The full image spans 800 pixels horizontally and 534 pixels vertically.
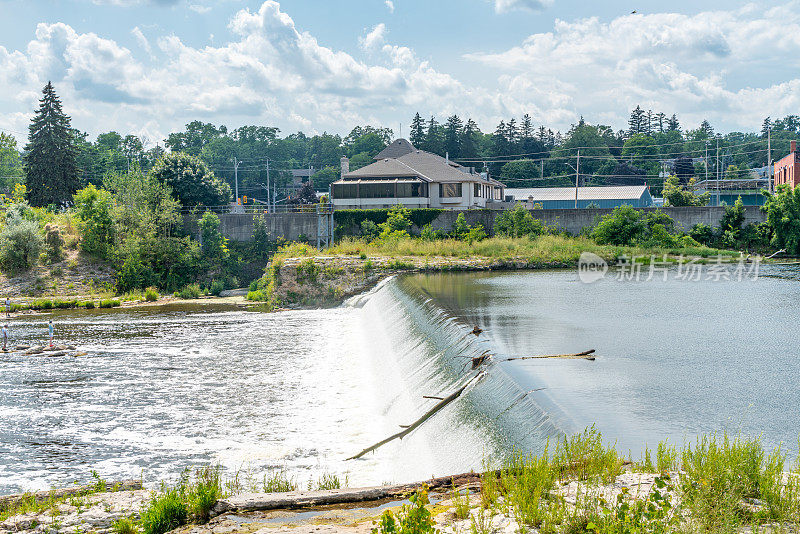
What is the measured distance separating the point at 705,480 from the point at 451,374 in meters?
7.49

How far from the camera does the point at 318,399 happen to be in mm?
16703

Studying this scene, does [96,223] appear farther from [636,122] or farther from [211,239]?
[636,122]

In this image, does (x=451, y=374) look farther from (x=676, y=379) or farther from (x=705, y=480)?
(x=705, y=480)

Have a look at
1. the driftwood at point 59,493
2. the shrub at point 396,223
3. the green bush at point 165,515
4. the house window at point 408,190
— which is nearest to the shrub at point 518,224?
the shrub at point 396,223

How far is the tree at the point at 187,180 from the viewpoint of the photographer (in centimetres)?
4922

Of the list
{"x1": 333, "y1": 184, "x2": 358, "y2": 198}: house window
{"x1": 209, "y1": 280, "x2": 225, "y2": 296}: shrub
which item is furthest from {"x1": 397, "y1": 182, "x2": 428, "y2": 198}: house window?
{"x1": 209, "y1": 280, "x2": 225, "y2": 296}: shrub

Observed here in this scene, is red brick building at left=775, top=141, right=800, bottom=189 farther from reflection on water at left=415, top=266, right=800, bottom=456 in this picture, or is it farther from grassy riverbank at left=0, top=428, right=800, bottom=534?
grassy riverbank at left=0, top=428, right=800, bottom=534

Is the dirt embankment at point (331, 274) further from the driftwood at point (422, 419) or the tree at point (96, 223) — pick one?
the driftwood at point (422, 419)

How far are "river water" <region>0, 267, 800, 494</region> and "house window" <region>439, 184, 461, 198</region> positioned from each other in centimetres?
2990

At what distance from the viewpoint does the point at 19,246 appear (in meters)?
42.4

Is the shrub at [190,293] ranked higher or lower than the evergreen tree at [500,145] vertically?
lower

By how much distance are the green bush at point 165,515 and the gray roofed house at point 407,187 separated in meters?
47.1

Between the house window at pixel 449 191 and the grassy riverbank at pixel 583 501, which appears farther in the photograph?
the house window at pixel 449 191

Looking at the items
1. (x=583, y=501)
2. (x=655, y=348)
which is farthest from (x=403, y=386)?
(x=583, y=501)
